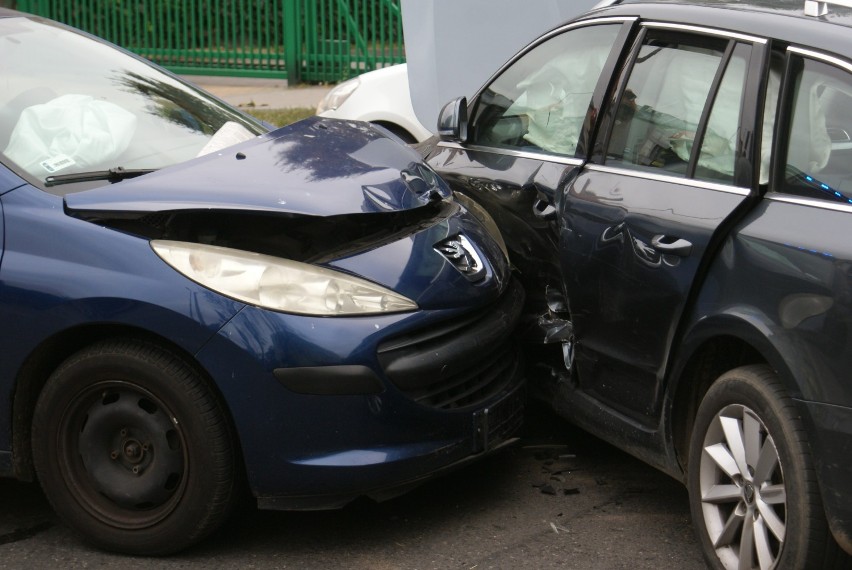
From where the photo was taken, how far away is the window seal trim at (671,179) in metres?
3.56

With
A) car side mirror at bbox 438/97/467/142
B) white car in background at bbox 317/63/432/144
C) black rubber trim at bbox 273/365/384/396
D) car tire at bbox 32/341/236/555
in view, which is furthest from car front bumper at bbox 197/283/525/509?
white car in background at bbox 317/63/432/144

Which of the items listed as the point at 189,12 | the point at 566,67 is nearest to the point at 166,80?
the point at 566,67

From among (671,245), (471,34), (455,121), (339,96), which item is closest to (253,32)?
(339,96)

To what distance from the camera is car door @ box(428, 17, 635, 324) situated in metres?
4.42

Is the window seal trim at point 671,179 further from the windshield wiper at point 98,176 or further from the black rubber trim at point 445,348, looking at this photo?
the windshield wiper at point 98,176

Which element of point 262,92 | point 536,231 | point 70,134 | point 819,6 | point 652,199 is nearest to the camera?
point 819,6

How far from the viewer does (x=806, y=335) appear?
10.2ft

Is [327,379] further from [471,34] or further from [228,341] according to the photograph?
[471,34]

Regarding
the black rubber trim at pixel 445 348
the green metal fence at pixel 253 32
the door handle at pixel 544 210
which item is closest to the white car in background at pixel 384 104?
the door handle at pixel 544 210

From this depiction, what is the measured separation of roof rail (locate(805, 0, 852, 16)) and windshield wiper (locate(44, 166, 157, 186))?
2.22 m

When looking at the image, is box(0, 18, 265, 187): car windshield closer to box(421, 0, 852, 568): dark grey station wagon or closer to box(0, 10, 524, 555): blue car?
box(0, 10, 524, 555): blue car

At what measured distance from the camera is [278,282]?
3.74 meters

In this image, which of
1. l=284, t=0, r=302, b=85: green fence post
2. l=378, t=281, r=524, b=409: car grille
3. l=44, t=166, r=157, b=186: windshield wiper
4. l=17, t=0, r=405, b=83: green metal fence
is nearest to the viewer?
l=378, t=281, r=524, b=409: car grille

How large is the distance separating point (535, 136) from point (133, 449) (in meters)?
1.93
